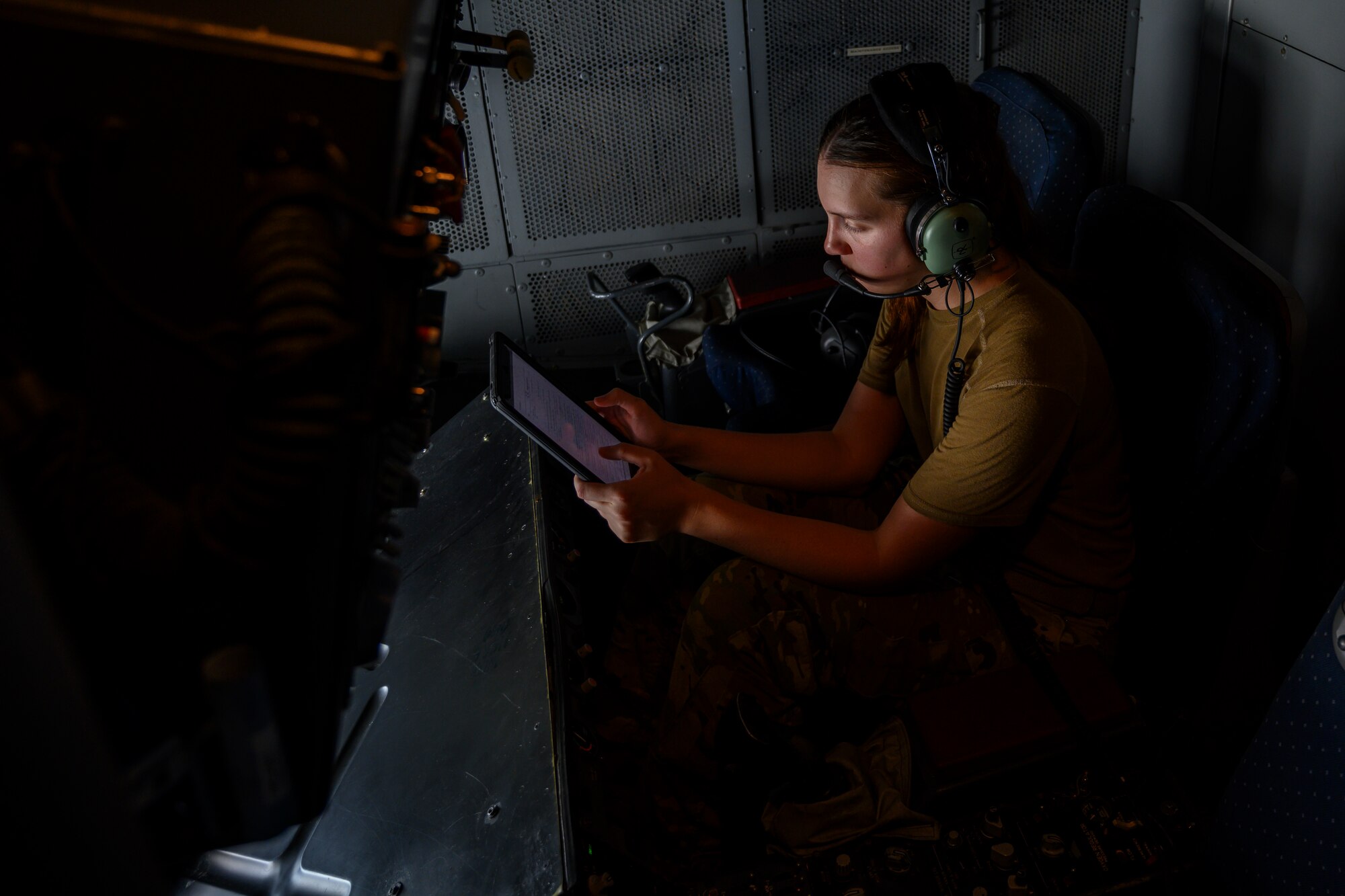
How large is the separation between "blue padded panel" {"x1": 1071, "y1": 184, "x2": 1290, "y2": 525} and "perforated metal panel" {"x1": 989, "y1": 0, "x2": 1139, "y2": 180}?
1.04 meters

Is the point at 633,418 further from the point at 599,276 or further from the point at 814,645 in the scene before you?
the point at 599,276

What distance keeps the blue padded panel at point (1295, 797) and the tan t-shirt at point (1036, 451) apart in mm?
331

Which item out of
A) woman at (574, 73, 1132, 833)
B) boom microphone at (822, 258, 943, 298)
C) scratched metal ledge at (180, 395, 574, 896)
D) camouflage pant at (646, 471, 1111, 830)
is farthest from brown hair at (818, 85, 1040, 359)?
scratched metal ledge at (180, 395, 574, 896)

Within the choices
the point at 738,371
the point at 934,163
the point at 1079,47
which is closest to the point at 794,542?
the point at 934,163

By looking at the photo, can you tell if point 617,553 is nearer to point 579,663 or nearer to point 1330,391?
point 579,663

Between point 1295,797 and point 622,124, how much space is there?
1.96 metres

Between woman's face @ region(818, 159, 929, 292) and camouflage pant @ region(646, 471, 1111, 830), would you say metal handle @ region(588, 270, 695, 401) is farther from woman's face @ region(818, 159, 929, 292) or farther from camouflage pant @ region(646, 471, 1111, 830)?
camouflage pant @ region(646, 471, 1111, 830)

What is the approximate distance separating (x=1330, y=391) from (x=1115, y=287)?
2.15 ft

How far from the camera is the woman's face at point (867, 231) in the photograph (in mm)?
1224

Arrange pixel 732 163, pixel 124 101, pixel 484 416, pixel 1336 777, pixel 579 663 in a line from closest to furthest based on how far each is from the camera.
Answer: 1. pixel 124 101
2. pixel 1336 777
3. pixel 579 663
4. pixel 484 416
5. pixel 732 163

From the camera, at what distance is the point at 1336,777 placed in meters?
0.90

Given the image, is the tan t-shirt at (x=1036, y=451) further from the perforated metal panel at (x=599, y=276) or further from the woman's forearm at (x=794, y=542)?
the perforated metal panel at (x=599, y=276)

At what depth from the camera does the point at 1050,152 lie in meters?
1.66

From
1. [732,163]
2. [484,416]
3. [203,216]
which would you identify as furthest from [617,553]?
[203,216]
